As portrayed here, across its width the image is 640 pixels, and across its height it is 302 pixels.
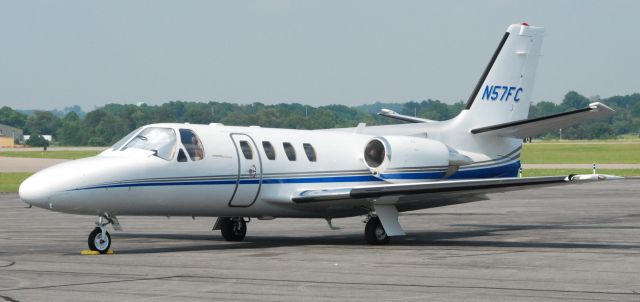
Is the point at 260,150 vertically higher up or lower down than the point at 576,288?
higher up

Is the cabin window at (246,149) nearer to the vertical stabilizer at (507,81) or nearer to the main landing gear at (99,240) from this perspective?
the main landing gear at (99,240)

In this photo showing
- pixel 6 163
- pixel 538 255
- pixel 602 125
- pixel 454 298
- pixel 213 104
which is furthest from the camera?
pixel 602 125

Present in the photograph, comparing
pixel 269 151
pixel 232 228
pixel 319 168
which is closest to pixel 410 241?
pixel 319 168

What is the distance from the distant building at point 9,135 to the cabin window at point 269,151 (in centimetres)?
12148

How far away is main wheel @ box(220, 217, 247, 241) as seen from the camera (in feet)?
72.3

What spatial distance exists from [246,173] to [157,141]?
1977 millimetres

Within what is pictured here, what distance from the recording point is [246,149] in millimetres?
20703

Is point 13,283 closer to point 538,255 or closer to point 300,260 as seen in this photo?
point 300,260

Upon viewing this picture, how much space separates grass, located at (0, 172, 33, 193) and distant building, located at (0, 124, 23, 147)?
7486 cm

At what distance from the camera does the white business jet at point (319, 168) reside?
18562 mm

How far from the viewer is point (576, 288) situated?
13.5 metres

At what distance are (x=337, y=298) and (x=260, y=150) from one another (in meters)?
8.58

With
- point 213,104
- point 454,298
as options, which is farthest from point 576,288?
point 213,104

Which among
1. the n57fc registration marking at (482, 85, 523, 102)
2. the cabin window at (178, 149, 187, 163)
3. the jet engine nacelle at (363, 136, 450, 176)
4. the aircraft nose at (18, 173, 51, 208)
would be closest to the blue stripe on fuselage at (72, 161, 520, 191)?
the jet engine nacelle at (363, 136, 450, 176)
